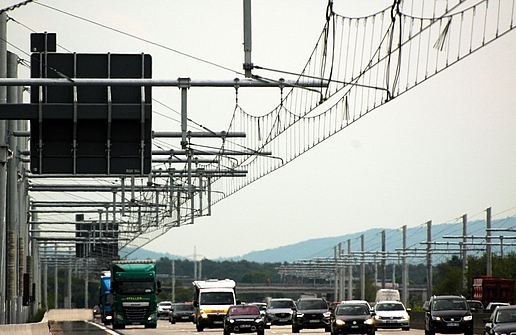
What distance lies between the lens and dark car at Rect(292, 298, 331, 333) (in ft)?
166

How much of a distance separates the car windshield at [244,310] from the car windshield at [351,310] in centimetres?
499

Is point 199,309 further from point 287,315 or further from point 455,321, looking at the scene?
point 455,321

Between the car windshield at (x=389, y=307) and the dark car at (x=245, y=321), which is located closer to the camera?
the dark car at (x=245, y=321)

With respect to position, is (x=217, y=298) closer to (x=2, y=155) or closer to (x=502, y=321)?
(x=2, y=155)

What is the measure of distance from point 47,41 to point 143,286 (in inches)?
1025

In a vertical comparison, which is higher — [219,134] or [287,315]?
[219,134]

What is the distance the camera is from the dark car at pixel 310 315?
50.5 metres

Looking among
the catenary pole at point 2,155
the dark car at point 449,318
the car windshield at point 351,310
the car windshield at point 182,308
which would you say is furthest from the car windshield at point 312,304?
the car windshield at point 182,308

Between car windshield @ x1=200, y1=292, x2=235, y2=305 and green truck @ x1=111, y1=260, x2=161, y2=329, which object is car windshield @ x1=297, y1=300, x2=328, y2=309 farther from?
green truck @ x1=111, y1=260, x2=161, y2=329

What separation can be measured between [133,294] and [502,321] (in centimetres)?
3213

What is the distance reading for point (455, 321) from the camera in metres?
42.3

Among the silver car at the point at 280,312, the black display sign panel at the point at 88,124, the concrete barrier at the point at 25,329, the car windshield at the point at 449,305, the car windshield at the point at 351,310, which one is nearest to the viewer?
the black display sign panel at the point at 88,124

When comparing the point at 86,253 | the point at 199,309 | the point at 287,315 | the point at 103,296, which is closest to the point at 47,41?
the point at 199,309

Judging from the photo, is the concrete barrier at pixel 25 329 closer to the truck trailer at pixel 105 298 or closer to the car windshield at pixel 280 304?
the car windshield at pixel 280 304
